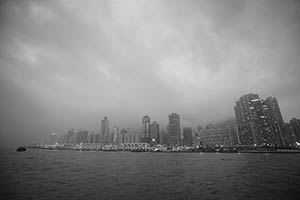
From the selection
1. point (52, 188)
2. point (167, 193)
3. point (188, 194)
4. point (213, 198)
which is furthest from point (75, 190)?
point (213, 198)

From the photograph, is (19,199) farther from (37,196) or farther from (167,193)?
(167,193)

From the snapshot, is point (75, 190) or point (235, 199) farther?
point (75, 190)

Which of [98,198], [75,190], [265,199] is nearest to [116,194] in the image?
[98,198]

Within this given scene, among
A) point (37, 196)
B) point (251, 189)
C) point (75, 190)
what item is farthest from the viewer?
point (251, 189)

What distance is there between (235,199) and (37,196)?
27.8m

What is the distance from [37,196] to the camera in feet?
69.1

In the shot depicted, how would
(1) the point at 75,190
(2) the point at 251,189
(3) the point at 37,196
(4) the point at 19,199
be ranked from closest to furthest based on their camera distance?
(4) the point at 19,199 → (3) the point at 37,196 → (1) the point at 75,190 → (2) the point at 251,189

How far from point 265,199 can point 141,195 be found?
1754 cm

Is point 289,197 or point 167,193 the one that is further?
point 167,193

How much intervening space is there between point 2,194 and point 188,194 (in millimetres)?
26764

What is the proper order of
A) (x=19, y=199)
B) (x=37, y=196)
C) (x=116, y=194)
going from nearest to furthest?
1. (x=19, y=199)
2. (x=37, y=196)
3. (x=116, y=194)

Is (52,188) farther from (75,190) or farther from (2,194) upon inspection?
(2,194)

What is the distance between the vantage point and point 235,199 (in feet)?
69.5

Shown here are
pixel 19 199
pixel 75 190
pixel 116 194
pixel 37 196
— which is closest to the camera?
pixel 19 199
